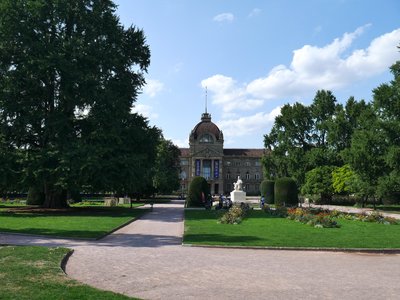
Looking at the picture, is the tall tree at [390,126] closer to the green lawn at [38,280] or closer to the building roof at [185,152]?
the green lawn at [38,280]

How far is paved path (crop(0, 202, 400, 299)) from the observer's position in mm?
8562

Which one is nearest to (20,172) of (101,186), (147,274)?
(101,186)

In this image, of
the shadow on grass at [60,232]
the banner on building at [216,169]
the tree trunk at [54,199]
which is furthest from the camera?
the banner on building at [216,169]

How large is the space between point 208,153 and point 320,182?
66139 millimetres

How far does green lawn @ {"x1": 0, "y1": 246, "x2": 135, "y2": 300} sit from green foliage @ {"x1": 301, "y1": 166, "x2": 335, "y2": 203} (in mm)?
48867

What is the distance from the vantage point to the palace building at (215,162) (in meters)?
122

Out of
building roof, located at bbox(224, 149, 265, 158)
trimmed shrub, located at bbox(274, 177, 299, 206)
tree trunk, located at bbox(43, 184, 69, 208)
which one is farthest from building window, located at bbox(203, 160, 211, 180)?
tree trunk, located at bbox(43, 184, 69, 208)

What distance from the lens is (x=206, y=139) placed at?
123 meters

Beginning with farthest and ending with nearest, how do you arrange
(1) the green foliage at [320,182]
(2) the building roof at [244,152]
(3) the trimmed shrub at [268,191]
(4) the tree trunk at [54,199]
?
1. (2) the building roof at [244,152]
2. (1) the green foliage at [320,182]
3. (3) the trimmed shrub at [268,191]
4. (4) the tree trunk at [54,199]

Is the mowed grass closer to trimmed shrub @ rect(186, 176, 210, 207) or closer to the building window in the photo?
trimmed shrub @ rect(186, 176, 210, 207)

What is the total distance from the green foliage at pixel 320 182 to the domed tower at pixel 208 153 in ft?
205

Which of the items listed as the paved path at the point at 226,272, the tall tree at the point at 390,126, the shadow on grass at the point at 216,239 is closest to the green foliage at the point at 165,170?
the tall tree at the point at 390,126

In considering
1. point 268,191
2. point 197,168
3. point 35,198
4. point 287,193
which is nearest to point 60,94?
point 35,198

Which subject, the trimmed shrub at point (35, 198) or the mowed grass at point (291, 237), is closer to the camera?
the mowed grass at point (291, 237)
